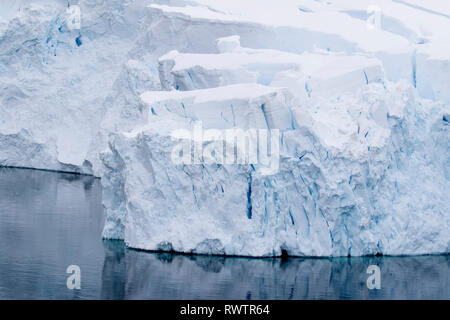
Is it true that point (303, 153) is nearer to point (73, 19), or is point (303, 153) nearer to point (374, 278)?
point (374, 278)

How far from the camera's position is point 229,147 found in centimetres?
1216

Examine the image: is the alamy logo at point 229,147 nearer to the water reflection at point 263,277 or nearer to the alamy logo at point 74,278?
the water reflection at point 263,277

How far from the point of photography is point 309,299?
1034cm

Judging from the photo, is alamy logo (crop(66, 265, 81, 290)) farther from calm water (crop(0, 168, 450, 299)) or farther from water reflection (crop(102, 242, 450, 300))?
water reflection (crop(102, 242, 450, 300))

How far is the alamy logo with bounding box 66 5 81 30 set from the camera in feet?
77.1

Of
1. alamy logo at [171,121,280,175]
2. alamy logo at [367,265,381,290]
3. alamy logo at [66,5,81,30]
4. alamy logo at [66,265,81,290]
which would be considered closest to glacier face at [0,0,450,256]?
alamy logo at [171,121,280,175]

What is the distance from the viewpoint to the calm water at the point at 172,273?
10.3 metres

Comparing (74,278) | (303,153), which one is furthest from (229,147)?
(74,278)

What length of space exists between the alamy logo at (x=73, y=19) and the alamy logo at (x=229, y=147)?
11887 millimetres

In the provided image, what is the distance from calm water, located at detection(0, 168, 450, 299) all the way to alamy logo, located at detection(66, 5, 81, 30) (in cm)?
1012

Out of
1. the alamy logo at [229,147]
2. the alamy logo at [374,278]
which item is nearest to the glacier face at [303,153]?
the alamy logo at [229,147]

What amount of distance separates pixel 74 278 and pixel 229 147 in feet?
9.34

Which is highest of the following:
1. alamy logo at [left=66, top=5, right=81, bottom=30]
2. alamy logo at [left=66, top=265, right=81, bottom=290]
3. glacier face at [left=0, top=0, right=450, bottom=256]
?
alamy logo at [left=66, top=5, right=81, bottom=30]
